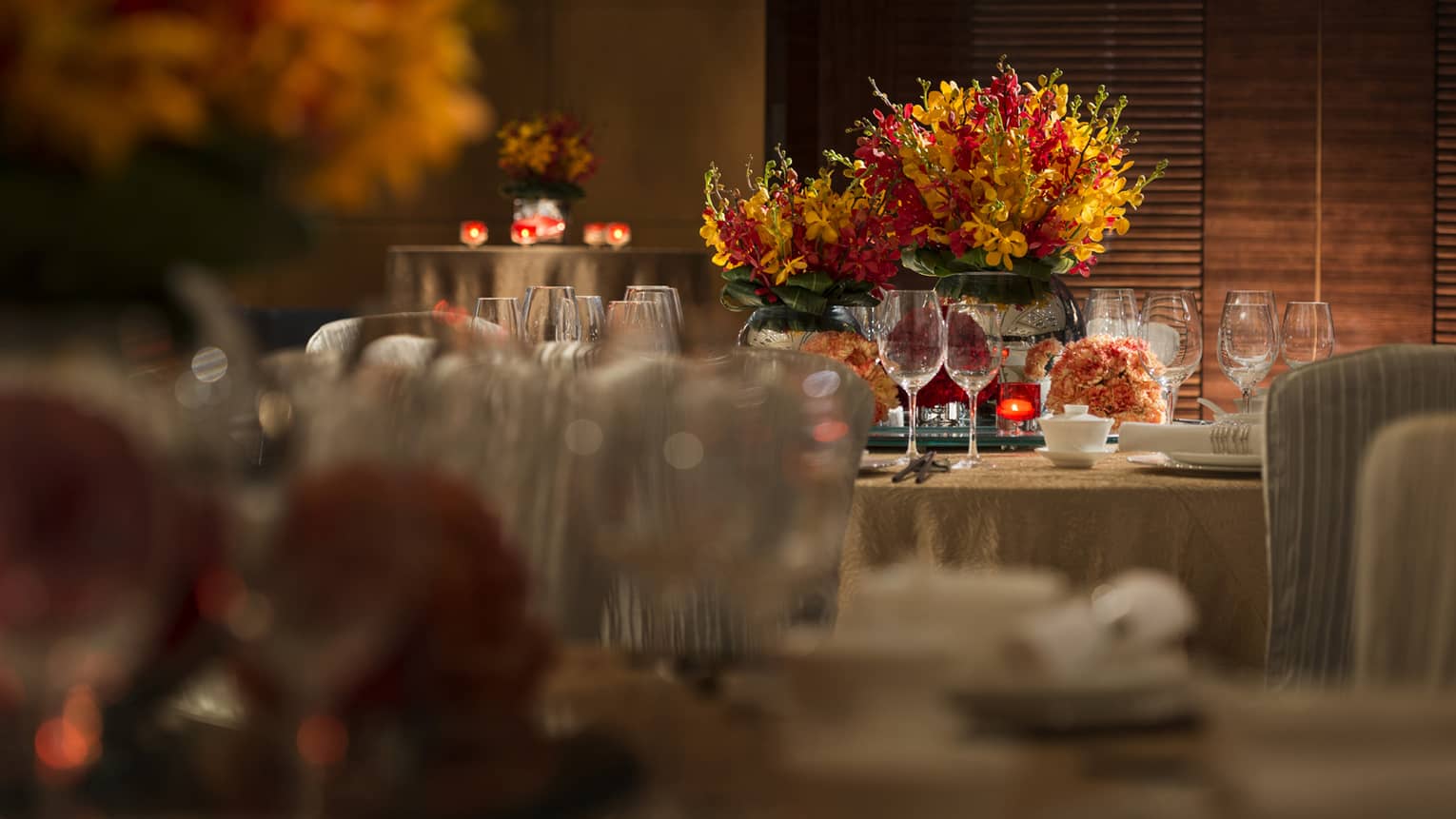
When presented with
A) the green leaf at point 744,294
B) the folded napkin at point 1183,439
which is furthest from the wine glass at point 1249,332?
the green leaf at point 744,294

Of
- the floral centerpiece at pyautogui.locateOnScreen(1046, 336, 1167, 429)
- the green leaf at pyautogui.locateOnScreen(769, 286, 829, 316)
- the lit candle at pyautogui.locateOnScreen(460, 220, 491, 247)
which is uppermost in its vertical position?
the lit candle at pyautogui.locateOnScreen(460, 220, 491, 247)

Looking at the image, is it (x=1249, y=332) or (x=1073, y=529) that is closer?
(x=1073, y=529)

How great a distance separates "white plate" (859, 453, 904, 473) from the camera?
212cm

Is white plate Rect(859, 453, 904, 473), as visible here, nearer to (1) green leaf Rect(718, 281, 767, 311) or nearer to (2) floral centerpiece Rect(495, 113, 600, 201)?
(1) green leaf Rect(718, 281, 767, 311)

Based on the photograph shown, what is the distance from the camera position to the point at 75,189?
68 cm

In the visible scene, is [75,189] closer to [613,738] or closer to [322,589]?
[322,589]

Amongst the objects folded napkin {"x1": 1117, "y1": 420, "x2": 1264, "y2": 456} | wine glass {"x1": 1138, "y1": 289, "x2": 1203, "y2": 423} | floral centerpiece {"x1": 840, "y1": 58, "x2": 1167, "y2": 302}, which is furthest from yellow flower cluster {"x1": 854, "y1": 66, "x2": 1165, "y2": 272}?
folded napkin {"x1": 1117, "y1": 420, "x2": 1264, "y2": 456}

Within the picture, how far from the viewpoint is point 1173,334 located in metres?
2.49

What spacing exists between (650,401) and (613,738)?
23 centimetres

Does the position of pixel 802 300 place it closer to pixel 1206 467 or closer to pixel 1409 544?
pixel 1206 467

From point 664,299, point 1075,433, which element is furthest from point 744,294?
point 1075,433

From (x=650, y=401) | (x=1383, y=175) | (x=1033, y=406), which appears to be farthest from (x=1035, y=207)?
(x=1383, y=175)

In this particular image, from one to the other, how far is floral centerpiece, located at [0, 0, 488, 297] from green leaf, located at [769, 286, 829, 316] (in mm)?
1849

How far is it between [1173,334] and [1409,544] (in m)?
1.27
